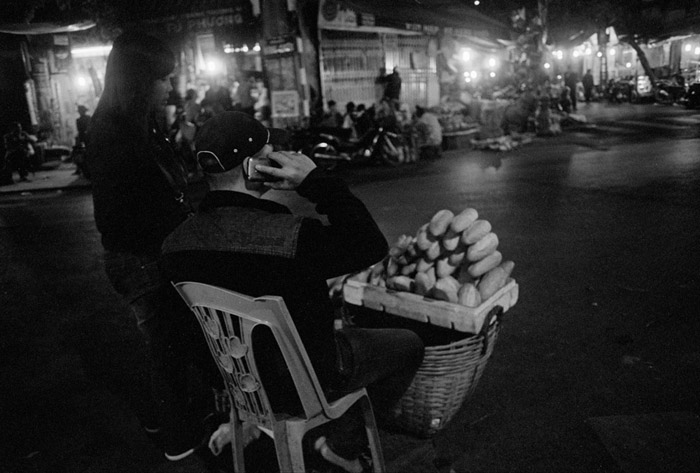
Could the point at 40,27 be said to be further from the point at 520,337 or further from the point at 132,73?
the point at 520,337

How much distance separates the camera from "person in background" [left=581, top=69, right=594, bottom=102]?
35.7m

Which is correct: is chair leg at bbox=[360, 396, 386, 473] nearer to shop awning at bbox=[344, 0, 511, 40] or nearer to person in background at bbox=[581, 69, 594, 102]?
shop awning at bbox=[344, 0, 511, 40]

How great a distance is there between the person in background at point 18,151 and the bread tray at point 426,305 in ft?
48.6

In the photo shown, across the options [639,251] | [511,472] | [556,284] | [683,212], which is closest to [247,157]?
[511,472]

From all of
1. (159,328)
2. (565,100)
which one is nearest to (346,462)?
(159,328)

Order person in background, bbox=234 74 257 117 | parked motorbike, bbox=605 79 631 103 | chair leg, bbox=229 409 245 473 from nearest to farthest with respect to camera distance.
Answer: chair leg, bbox=229 409 245 473, person in background, bbox=234 74 257 117, parked motorbike, bbox=605 79 631 103

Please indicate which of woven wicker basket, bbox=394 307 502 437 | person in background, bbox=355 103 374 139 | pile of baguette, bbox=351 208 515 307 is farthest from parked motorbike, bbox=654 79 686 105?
woven wicker basket, bbox=394 307 502 437

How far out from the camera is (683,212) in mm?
7227

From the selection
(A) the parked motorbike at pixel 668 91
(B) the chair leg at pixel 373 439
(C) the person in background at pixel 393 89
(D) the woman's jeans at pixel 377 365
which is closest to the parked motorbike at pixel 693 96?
(A) the parked motorbike at pixel 668 91

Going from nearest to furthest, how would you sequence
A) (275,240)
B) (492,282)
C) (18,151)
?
(275,240)
(492,282)
(18,151)

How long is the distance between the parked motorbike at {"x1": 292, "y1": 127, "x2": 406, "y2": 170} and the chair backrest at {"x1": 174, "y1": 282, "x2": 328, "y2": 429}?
1156 centimetres

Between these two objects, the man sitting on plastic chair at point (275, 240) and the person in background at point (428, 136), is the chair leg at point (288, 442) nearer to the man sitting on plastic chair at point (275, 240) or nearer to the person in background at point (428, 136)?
the man sitting on plastic chair at point (275, 240)

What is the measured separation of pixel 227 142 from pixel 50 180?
1489 centimetres

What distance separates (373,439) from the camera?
245 cm
